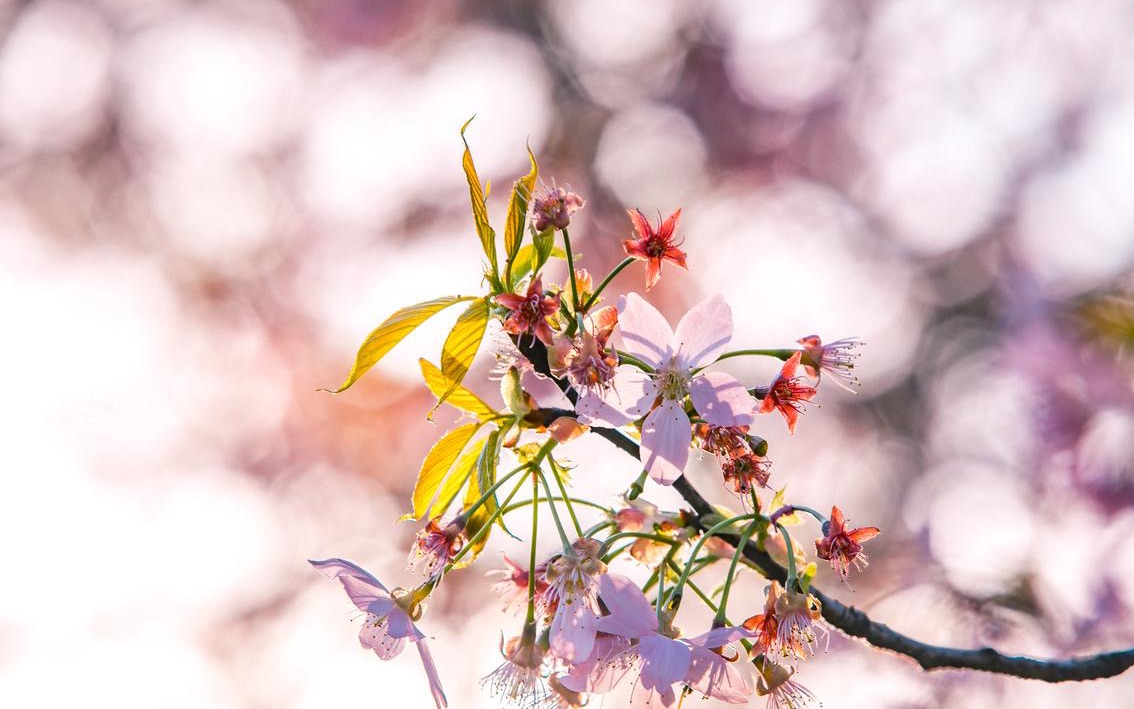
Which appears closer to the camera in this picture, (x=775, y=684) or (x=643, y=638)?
(x=643, y=638)

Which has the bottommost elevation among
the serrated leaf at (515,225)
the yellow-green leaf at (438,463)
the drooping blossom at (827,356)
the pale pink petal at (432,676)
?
the pale pink petal at (432,676)

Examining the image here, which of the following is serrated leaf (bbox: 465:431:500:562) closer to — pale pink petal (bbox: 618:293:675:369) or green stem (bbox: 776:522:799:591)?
pale pink petal (bbox: 618:293:675:369)

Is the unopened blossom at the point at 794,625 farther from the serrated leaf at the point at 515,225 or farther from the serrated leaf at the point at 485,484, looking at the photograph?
the serrated leaf at the point at 515,225

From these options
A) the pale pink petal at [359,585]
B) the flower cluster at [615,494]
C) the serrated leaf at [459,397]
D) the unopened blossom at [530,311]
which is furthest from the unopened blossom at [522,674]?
the unopened blossom at [530,311]

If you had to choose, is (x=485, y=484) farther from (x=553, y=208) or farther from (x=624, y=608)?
(x=553, y=208)

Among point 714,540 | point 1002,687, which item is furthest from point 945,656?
point 1002,687

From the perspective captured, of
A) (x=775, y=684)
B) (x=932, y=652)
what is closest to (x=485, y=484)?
(x=775, y=684)
